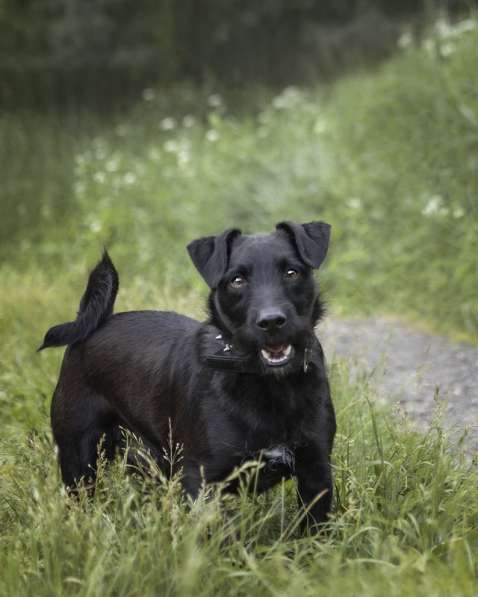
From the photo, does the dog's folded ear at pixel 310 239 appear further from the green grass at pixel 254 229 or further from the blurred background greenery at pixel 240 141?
the blurred background greenery at pixel 240 141

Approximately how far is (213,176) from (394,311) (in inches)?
141

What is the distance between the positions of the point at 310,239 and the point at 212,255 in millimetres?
437

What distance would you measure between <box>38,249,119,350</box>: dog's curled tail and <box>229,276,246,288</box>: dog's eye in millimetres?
825

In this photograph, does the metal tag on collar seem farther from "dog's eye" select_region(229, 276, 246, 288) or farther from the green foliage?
the green foliage

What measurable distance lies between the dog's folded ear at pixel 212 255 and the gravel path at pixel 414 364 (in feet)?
3.97

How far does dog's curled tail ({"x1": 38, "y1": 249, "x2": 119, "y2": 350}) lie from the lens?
379 cm

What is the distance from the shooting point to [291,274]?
325 cm

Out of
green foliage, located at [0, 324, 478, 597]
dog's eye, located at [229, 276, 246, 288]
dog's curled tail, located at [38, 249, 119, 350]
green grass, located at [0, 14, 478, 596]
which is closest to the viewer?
green foliage, located at [0, 324, 478, 597]

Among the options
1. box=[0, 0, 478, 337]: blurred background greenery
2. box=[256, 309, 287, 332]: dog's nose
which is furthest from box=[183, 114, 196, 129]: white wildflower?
box=[256, 309, 287, 332]: dog's nose

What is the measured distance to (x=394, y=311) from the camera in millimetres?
7074

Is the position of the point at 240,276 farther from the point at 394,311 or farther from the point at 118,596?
the point at 394,311

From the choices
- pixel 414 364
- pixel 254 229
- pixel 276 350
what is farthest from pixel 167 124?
pixel 276 350

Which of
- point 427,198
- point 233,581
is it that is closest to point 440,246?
point 427,198

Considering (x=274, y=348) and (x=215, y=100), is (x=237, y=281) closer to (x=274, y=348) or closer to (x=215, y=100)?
(x=274, y=348)
